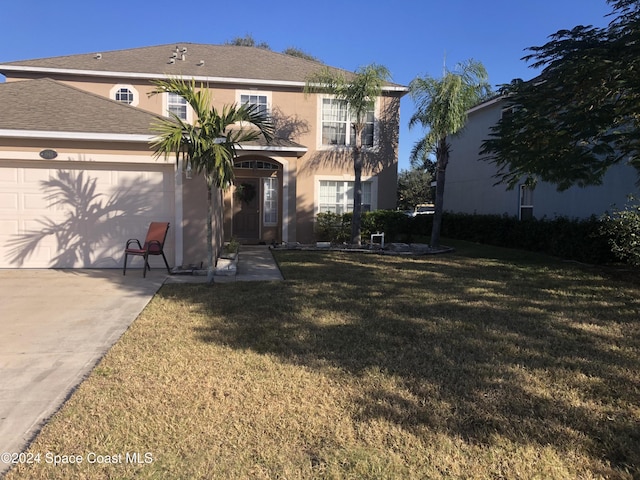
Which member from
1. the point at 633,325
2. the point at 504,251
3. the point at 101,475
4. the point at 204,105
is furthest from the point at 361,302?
the point at 504,251

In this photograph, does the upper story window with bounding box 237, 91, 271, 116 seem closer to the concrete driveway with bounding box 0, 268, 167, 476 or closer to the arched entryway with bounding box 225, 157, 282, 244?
the arched entryway with bounding box 225, 157, 282, 244

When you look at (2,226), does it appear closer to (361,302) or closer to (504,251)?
(361,302)

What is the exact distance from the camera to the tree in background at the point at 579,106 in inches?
298

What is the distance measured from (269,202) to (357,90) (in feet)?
16.3

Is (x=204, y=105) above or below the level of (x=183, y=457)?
above

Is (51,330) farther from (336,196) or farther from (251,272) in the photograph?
(336,196)

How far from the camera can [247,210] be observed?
637 inches

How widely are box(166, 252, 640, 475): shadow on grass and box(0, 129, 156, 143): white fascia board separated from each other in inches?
144

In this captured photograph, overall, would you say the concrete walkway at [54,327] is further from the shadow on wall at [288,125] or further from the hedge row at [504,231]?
the shadow on wall at [288,125]

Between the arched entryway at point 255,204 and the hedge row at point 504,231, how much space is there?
1723 mm

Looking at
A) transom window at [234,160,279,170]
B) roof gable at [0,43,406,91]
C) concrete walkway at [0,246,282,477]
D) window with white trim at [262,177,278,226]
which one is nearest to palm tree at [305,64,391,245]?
roof gable at [0,43,406,91]

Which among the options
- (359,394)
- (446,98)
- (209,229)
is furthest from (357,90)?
(359,394)

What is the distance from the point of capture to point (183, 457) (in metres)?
2.87

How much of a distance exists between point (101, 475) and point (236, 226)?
13787mm
